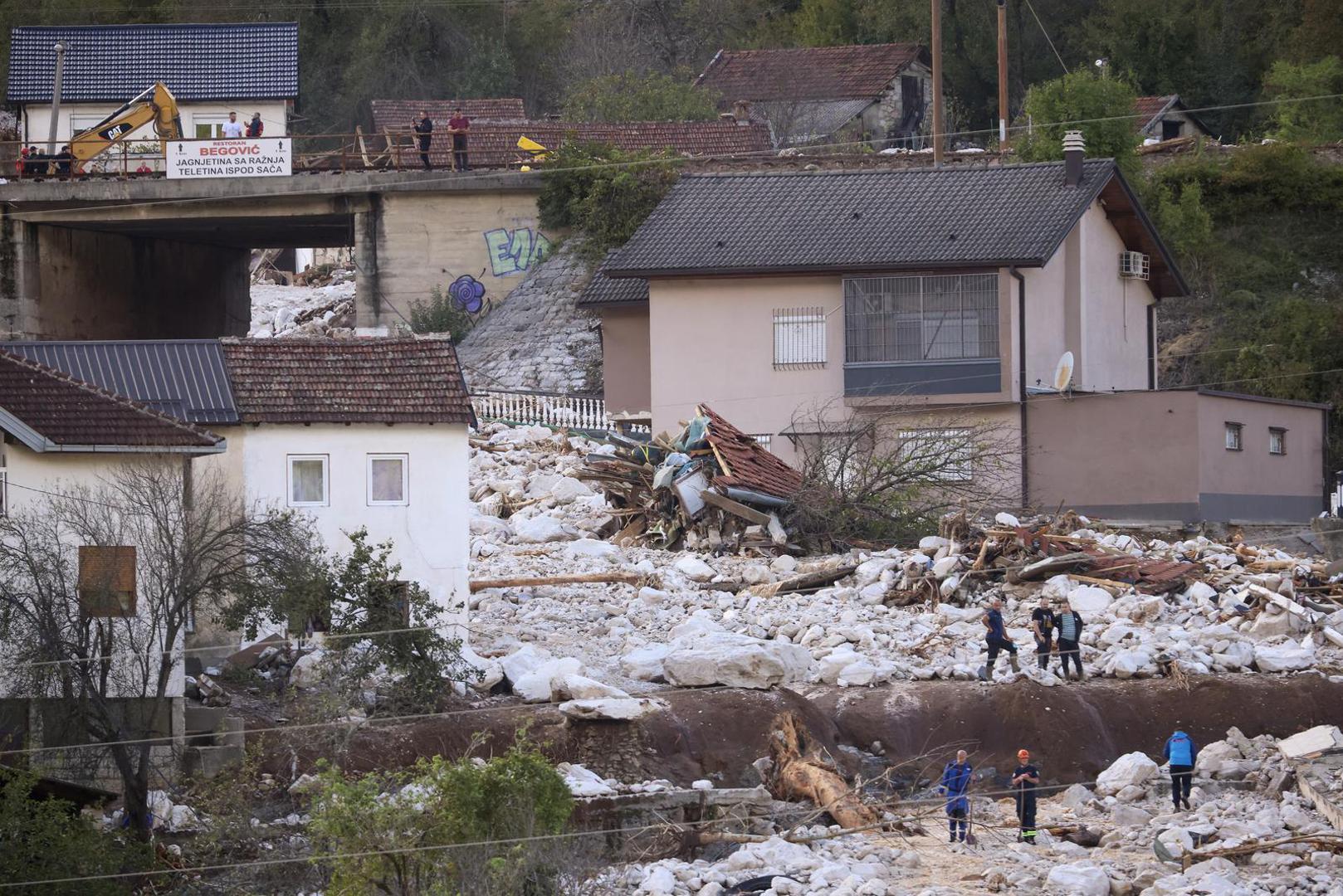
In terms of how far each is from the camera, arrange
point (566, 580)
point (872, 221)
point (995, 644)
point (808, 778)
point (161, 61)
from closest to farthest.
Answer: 1. point (808, 778)
2. point (995, 644)
3. point (566, 580)
4. point (872, 221)
5. point (161, 61)

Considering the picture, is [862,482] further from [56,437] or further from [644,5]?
[644,5]

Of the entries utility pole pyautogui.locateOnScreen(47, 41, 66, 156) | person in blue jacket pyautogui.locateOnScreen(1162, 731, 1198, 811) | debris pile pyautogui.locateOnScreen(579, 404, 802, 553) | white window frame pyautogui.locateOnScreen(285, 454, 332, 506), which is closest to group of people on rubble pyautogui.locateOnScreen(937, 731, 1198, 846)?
person in blue jacket pyautogui.locateOnScreen(1162, 731, 1198, 811)

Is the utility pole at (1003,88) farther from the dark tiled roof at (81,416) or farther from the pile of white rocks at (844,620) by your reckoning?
the dark tiled roof at (81,416)

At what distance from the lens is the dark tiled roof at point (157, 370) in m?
28.8

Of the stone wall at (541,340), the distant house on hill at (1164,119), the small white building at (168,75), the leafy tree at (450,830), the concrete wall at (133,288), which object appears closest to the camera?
the leafy tree at (450,830)

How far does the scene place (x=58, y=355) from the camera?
2995 cm

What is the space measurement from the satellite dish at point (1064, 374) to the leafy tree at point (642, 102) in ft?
63.8

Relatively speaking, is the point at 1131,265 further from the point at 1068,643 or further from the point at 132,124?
the point at 132,124

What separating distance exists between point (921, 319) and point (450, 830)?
20.2 m

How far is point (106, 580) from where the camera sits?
24094mm

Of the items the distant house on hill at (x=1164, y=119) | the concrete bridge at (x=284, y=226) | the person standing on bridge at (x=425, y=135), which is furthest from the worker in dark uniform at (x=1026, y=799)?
the distant house on hill at (x=1164, y=119)

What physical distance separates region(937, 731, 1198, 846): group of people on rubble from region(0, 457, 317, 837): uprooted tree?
8.15m

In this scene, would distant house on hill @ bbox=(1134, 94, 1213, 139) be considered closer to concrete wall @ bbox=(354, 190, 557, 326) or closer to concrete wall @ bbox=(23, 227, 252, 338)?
concrete wall @ bbox=(354, 190, 557, 326)

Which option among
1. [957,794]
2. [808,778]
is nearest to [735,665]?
[808,778]
